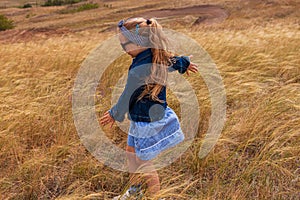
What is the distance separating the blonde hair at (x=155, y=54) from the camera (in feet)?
5.92

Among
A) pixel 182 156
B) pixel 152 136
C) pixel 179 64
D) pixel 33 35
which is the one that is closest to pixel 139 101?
pixel 152 136

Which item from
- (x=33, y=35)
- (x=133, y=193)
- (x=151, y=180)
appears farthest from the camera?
(x=33, y=35)

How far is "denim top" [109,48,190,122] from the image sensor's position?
181cm

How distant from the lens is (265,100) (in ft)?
8.64

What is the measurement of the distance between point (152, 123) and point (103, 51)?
3.57 meters

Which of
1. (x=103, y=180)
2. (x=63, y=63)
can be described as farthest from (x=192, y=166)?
(x=63, y=63)

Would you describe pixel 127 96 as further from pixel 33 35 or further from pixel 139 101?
pixel 33 35

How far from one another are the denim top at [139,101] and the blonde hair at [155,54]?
1.3 inches

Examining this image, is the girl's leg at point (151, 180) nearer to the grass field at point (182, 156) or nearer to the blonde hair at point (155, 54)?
the grass field at point (182, 156)

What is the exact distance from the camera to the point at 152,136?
1880 mm

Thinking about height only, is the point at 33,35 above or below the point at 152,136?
below

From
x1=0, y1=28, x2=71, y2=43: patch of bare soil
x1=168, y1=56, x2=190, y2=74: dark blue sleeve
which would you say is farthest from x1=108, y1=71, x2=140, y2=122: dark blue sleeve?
x1=0, y1=28, x2=71, y2=43: patch of bare soil

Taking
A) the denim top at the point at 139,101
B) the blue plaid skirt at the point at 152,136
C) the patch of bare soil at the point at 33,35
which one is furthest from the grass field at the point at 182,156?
the patch of bare soil at the point at 33,35

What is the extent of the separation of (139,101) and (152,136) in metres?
0.26
